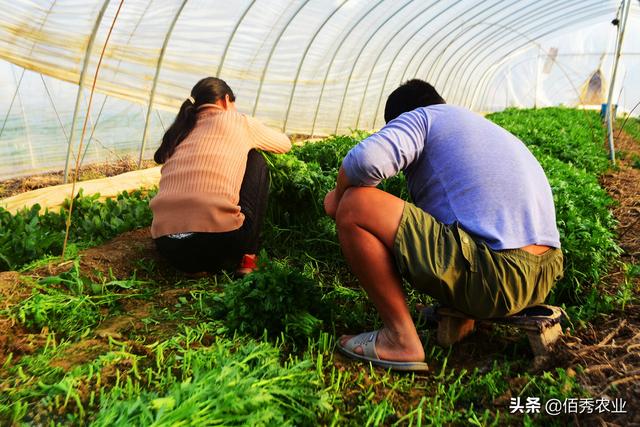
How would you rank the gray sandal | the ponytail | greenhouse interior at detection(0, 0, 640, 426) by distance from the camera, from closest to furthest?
greenhouse interior at detection(0, 0, 640, 426) → the gray sandal → the ponytail

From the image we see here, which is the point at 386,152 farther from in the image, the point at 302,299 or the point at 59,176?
the point at 59,176

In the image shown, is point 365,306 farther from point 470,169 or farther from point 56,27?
point 56,27

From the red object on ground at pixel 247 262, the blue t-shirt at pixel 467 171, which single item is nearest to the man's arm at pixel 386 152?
the blue t-shirt at pixel 467 171

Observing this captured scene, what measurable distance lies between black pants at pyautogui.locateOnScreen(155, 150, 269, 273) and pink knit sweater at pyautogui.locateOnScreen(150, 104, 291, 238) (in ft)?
0.23

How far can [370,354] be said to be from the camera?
7.61 feet

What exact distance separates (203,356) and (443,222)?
3.99 feet

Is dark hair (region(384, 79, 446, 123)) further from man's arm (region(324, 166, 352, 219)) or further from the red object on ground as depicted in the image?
the red object on ground

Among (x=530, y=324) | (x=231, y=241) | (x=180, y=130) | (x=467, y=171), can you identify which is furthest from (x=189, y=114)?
(x=530, y=324)

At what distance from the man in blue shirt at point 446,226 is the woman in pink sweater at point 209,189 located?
3.44ft

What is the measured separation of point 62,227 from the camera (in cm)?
421

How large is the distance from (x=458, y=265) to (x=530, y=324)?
48 cm

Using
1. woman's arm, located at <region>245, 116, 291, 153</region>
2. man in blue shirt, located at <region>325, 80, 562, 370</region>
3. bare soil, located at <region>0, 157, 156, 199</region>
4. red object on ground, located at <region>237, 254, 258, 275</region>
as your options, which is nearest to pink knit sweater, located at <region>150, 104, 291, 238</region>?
woman's arm, located at <region>245, 116, 291, 153</region>

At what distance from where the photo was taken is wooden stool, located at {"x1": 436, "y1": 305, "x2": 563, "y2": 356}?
7.47 ft

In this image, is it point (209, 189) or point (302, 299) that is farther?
point (209, 189)
